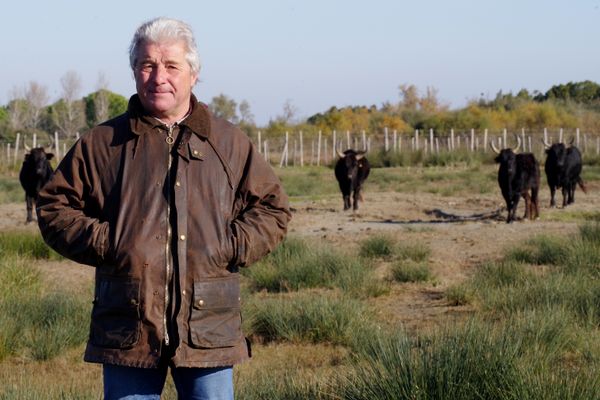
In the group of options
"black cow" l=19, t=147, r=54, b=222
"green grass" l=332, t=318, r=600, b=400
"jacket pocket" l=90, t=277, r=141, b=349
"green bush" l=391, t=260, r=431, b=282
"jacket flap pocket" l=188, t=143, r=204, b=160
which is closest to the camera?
"jacket pocket" l=90, t=277, r=141, b=349

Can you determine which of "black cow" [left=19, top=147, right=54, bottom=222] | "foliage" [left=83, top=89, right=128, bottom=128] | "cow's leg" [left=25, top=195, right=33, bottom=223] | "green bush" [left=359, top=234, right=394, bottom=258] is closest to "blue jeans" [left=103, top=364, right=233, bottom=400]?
"green bush" [left=359, top=234, right=394, bottom=258]

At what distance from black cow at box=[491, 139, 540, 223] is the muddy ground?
411 mm

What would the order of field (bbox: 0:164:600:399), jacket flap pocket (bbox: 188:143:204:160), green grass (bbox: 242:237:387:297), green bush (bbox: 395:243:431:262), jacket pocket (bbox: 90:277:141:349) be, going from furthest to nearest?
1. green bush (bbox: 395:243:431:262)
2. green grass (bbox: 242:237:387:297)
3. field (bbox: 0:164:600:399)
4. jacket flap pocket (bbox: 188:143:204:160)
5. jacket pocket (bbox: 90:277:141:349)

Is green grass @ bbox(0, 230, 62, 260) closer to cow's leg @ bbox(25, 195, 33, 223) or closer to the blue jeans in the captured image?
cow's leg @ bbox(25, 195, 33, 223)

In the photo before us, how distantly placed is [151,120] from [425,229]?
14828 mm

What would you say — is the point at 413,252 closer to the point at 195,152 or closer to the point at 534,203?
the point at 534,203

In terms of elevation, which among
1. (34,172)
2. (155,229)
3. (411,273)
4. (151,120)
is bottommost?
(411,273)

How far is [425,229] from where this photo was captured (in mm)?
18797

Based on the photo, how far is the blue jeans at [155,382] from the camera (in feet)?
13.7

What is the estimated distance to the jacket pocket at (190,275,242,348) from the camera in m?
4.10

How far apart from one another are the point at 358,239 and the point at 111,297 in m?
13.5

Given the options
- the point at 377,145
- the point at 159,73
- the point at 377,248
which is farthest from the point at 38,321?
the point at 377,145

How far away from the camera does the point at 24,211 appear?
2494 centimetres

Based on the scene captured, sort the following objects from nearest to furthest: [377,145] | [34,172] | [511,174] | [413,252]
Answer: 1. [413,252]
2. [511,174]
3. [34,172]
4. [377,145]
